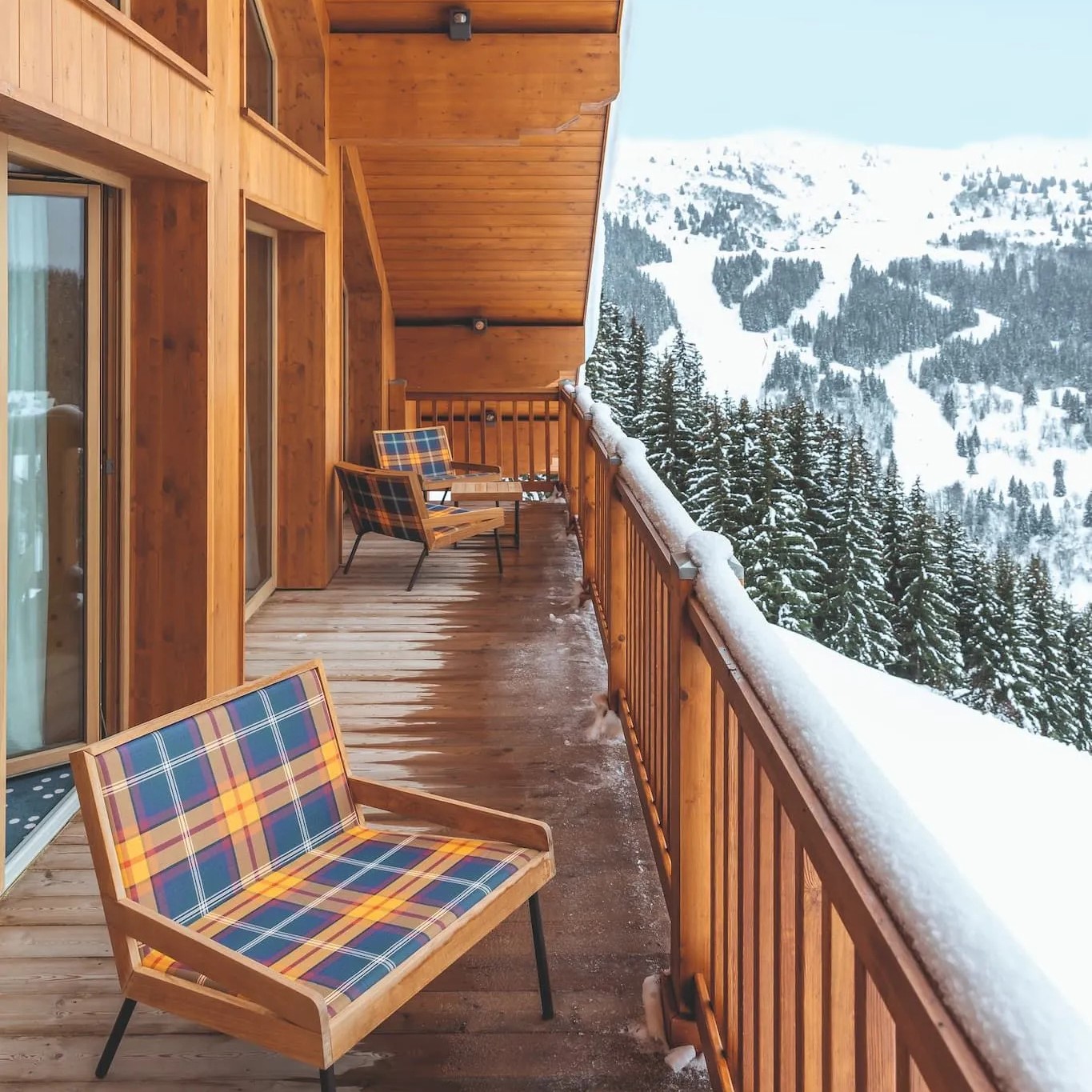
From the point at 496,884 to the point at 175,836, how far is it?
59 centimetres

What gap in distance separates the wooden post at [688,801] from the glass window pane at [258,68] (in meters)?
4.61

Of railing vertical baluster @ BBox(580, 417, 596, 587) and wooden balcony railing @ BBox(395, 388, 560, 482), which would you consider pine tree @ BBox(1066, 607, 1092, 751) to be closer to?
wooden balcony railing @ BBox(395, 388, 560, 482)

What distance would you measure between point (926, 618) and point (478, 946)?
30.5 meters

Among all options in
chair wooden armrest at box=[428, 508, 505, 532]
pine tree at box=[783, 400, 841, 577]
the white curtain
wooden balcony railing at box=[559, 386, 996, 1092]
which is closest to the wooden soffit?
chair wooden armrest at box=[428, 508, 505, 532]

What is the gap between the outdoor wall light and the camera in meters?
6.50

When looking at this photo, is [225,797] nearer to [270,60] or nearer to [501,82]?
[270,60]

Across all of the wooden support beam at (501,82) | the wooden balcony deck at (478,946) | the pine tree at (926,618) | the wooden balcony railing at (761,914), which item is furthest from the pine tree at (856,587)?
the wooden balcony railing at (761,914)

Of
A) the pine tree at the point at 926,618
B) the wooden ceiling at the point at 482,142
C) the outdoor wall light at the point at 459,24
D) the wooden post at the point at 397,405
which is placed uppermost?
the outdoor wall light at the point at 459,24

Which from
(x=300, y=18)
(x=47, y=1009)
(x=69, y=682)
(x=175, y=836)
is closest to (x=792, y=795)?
(x=175, y=836)

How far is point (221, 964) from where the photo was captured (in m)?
1.80

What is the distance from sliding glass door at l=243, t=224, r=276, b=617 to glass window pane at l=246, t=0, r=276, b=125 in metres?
0.68

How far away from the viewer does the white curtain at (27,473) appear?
3213mm

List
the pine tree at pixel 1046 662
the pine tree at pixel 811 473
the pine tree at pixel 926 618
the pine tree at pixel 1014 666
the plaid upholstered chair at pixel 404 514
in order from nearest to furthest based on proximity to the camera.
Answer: the plaid upholstered chair at pixel 404 514 < the pine tree at pixel 926 618 < the pine tree at pixel 811 473 < the pine tree at pixel 1014 666 < the pine tree at pixel 1046 662

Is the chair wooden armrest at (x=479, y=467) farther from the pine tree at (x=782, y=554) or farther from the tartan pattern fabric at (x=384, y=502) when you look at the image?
the pine tree at (x=782, y=554)
